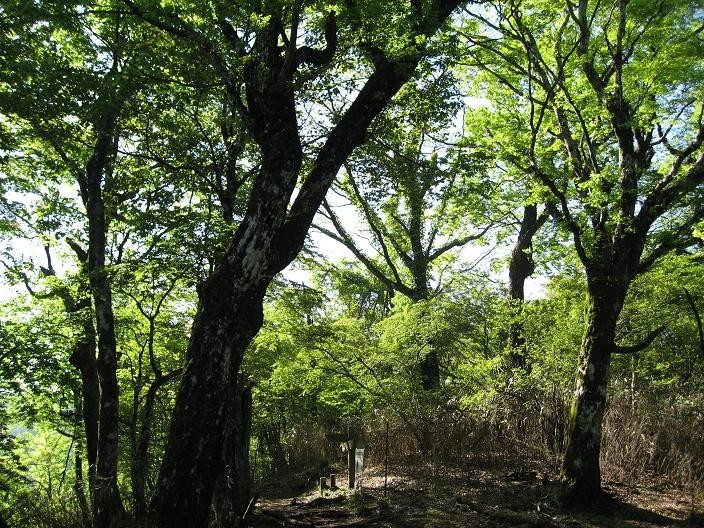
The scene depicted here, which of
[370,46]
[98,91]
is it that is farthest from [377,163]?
[98,91]

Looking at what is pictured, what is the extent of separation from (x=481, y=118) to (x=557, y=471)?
7.42 metres

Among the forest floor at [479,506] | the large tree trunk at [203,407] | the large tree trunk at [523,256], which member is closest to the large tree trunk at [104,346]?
the forest floor at [479,506]

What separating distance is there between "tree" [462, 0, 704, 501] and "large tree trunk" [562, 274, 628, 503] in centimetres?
1

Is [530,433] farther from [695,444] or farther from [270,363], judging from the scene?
[270,363]

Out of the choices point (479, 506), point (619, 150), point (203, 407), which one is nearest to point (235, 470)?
point (203, 407)

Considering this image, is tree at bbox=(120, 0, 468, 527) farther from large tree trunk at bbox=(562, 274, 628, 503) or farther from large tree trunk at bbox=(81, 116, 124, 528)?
large tree trunk at bbox=(562, 274, 628, 503)

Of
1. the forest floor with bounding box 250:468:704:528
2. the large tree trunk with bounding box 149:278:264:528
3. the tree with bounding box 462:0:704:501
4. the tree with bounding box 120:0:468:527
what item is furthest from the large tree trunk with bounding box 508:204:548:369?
the large tree trunk with bounding box 149:278:264:528

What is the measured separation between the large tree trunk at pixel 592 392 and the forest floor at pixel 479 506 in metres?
0.31

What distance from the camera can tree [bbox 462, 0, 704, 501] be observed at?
7566mm

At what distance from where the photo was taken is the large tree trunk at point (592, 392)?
7293 millimetres

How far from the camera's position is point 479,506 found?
712 centimetres

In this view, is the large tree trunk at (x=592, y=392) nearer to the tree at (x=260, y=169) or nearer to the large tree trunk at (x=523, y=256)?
the tree at (x=260, y=169)

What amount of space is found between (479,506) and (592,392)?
2240mm

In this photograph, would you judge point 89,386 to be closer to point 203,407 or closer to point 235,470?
point 235,470
